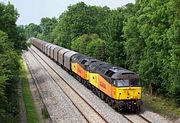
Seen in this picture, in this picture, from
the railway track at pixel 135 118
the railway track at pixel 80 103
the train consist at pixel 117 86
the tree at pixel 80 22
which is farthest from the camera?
the tree at pixel 80 22

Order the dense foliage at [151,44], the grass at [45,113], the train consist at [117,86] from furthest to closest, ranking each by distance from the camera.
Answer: the dense foliage at [151,44] < the train consist at [117,86] < the grass at [45,113]

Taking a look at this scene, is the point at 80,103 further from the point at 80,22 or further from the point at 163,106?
the point at 80,22

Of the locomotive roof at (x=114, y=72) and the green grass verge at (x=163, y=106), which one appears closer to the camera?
the green grass verge at (x=163, y=106)

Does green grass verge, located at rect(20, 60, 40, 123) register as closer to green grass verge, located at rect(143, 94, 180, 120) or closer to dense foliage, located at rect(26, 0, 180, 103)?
green grass verge, located at rect(143, 94, 180, 120)

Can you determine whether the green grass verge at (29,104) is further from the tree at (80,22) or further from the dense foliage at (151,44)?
the tree at (80,22)

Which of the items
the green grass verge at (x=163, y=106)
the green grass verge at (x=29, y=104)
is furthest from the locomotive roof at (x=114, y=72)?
the green grass verge at (x=29, y=104)

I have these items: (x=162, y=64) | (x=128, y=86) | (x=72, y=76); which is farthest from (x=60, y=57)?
(x=128, y=86)

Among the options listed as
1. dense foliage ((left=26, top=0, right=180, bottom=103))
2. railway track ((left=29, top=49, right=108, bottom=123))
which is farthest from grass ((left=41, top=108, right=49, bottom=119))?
dense foliage ((left=26, top=0, right=180, bottom=103))

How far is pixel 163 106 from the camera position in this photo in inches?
1462

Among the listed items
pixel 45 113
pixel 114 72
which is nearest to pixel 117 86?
pixel 114 72

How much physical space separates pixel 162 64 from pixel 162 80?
3.67m

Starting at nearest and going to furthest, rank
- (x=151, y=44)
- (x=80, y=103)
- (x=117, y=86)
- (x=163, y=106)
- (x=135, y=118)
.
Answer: (x=135, y=118) → (x=117, y=86) → (x=163, y=106) → (x=80, y=103) → (x=151, y=44)

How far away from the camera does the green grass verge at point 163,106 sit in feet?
109

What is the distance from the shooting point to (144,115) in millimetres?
32000
